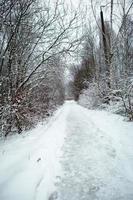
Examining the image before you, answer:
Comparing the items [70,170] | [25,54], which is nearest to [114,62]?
[25,54]

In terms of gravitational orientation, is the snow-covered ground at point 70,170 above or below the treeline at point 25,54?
below

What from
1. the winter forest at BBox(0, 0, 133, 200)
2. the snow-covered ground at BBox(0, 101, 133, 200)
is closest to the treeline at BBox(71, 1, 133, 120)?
the winter forest at BBox(0, 0, 133, 200)

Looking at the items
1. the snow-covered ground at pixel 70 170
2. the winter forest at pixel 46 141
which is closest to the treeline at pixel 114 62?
the winter forest at pixel 46 141

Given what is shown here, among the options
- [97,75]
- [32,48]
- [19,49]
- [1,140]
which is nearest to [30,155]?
[1,140]

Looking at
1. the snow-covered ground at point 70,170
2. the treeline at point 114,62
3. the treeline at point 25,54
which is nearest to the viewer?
the snow-covered ground at point 70,170

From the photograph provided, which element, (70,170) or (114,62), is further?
(114,62)

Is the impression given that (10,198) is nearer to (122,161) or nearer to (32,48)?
(122,161)

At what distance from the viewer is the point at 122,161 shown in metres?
5.01

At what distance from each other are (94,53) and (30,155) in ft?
62.0

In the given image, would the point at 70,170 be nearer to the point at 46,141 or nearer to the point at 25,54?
the point at 46,141

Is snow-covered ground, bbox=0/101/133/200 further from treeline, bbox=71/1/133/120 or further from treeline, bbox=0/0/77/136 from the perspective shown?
treeline, bbox=71/1/133/120

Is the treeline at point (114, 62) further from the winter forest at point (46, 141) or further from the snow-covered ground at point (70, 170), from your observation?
the snow-covered ground at point (70, 170)

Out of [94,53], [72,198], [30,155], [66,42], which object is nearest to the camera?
[72,198]

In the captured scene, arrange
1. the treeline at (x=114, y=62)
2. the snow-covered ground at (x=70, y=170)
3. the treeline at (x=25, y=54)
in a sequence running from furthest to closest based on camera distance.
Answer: the treeline at (x=114, y=62) → the treeline at (x=25, y=54) → the snow-covered ground at (x=70, y=170)
